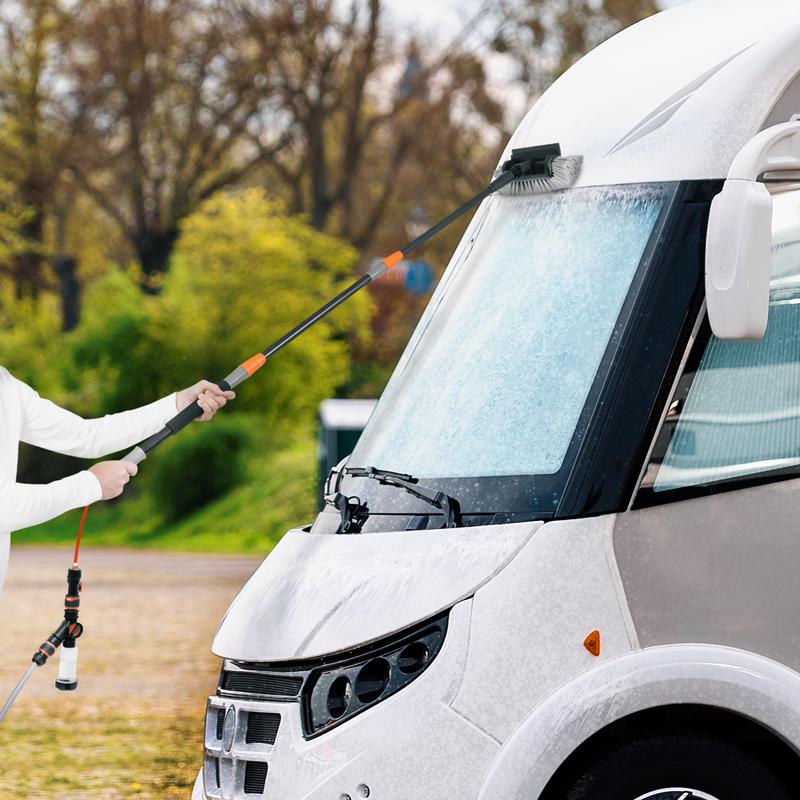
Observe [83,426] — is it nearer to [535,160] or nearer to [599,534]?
[535,160]

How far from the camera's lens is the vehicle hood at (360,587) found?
4.45 metres

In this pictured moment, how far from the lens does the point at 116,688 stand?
41.2ft

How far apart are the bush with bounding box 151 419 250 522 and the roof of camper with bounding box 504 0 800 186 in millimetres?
29080

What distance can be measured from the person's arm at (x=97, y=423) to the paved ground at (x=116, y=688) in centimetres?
332

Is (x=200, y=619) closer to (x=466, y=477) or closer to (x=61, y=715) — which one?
(x=61, y=715)

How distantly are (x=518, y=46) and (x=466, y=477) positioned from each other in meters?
36.3

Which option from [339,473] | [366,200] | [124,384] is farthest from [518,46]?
[339,473]

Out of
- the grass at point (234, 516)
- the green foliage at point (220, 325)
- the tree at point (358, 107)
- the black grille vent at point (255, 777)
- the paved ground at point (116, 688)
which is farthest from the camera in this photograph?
the tree at point (358, 107)

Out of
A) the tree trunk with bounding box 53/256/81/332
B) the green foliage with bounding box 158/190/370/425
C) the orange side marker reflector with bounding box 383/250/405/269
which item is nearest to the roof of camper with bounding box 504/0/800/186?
the orange side marker reflector with bounding box 383/250/405/269

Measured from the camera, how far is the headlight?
14.5 feet

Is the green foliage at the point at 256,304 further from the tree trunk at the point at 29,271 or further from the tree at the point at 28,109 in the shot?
the tree trunk at the point at 29,271

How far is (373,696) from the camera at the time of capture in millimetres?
4426

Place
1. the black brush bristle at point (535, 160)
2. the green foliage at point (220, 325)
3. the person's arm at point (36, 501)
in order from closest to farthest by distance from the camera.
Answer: the person's arm at point (36, 501)
the black brush bristle at point (535, 160)
the green foliage at point (220, 325)

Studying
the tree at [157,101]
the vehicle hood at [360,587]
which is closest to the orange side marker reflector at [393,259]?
the vehicle hood at [360,587]
